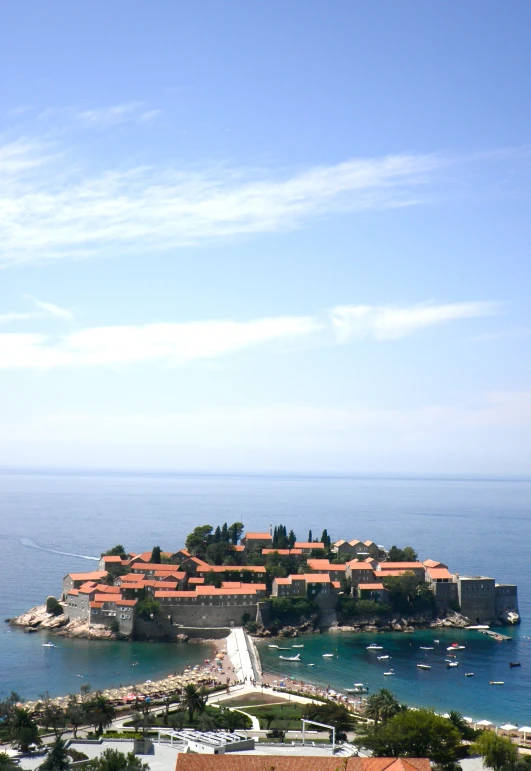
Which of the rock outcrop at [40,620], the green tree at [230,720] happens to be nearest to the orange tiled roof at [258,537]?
the rock outcrop at [40,620]

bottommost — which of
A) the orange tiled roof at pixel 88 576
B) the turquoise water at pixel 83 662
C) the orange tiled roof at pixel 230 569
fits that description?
the turquoise water at pixel 83 662

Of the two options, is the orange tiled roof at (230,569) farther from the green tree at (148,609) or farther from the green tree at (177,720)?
the green tree at (177,720)

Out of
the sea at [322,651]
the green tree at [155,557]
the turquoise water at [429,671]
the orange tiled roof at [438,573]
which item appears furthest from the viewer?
the green tree at [155,557]

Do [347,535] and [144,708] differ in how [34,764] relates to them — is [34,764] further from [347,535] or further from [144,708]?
[347,535]

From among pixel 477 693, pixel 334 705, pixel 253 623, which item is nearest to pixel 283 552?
pixel 253 623

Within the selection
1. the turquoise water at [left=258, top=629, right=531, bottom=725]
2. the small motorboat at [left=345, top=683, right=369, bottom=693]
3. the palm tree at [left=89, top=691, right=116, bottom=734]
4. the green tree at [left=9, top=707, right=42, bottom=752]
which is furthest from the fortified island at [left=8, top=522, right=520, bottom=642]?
the green tree at [left=9, top=707, right=42, bottom=752]

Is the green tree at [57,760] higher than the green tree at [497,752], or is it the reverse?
the green tree at [57,760]

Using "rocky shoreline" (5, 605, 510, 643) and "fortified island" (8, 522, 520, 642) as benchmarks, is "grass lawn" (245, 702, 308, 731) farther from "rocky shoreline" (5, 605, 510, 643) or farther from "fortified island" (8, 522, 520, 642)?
"fortified island" (8, 522, 520, 642)
